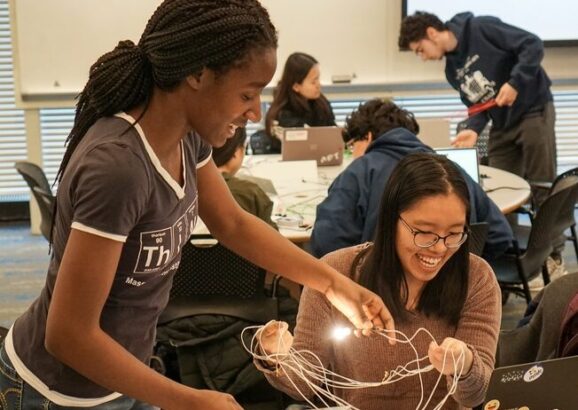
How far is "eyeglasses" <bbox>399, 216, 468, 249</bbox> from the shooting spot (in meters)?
1.97

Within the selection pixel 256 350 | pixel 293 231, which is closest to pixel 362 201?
pixel 293 231

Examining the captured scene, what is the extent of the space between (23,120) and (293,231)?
3.83 metres

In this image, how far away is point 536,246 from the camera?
3.80m

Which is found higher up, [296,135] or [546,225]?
[296,135]

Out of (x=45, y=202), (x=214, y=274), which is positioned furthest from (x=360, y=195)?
(x=45, y=202)

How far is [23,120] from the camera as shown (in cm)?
653

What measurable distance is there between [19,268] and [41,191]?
1.77 metres

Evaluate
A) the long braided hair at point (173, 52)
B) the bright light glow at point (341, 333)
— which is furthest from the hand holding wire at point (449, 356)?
the long braided hair at point (173, 52)

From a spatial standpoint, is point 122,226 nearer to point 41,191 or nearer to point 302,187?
point 41,191

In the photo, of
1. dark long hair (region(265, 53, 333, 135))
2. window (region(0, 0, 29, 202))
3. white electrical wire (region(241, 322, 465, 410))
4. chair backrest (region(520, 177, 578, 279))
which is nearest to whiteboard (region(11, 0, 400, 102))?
window (region(0, 0, 29, 202))

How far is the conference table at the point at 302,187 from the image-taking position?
358 cm

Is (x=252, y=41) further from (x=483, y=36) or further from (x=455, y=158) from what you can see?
(x=483, y=36)

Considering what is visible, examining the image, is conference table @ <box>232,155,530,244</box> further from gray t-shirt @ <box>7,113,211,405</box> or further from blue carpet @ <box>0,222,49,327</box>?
gray t-shirt @ <box>7,113,211,405</box>

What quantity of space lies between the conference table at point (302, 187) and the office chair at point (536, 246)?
184 mm
